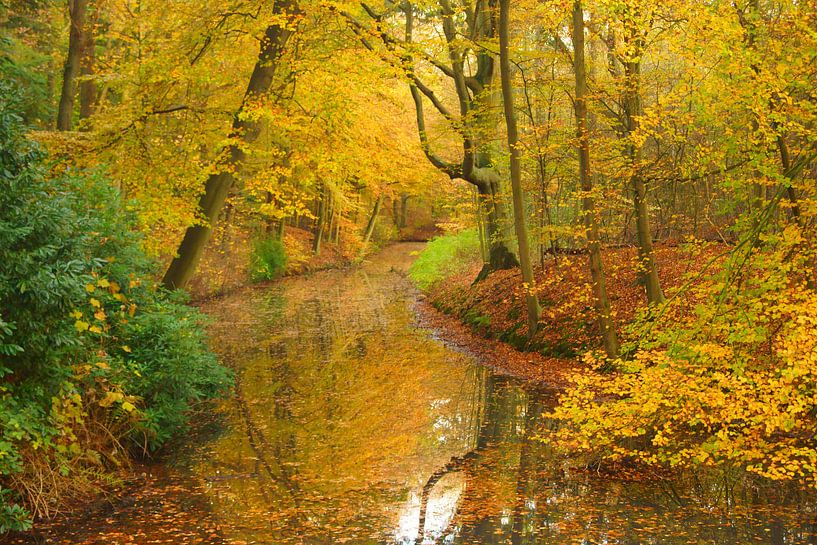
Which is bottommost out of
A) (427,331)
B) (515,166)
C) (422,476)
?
(422,476)

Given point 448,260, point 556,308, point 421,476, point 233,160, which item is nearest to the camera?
point 421,476

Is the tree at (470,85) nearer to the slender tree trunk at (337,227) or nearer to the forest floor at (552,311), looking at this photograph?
the forest floor at (552,311)

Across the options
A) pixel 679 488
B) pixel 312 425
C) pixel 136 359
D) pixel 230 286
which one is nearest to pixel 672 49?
pixel 679 488

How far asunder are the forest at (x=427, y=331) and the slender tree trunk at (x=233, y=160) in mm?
67

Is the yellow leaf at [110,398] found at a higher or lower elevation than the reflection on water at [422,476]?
higher

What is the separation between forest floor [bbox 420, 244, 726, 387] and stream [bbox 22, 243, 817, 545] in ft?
3.34

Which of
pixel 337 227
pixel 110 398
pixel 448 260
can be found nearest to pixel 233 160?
pixel 110 398

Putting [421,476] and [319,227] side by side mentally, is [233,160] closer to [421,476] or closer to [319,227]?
[421,476]

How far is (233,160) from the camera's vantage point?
45.3 feet

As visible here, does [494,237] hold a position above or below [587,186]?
below

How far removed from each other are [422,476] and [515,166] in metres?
7.71

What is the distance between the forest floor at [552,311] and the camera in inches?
523

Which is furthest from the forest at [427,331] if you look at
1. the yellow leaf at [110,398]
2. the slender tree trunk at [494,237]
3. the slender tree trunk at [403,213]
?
the slender tree trunk at [403,213]

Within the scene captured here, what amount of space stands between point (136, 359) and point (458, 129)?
10.8 m
